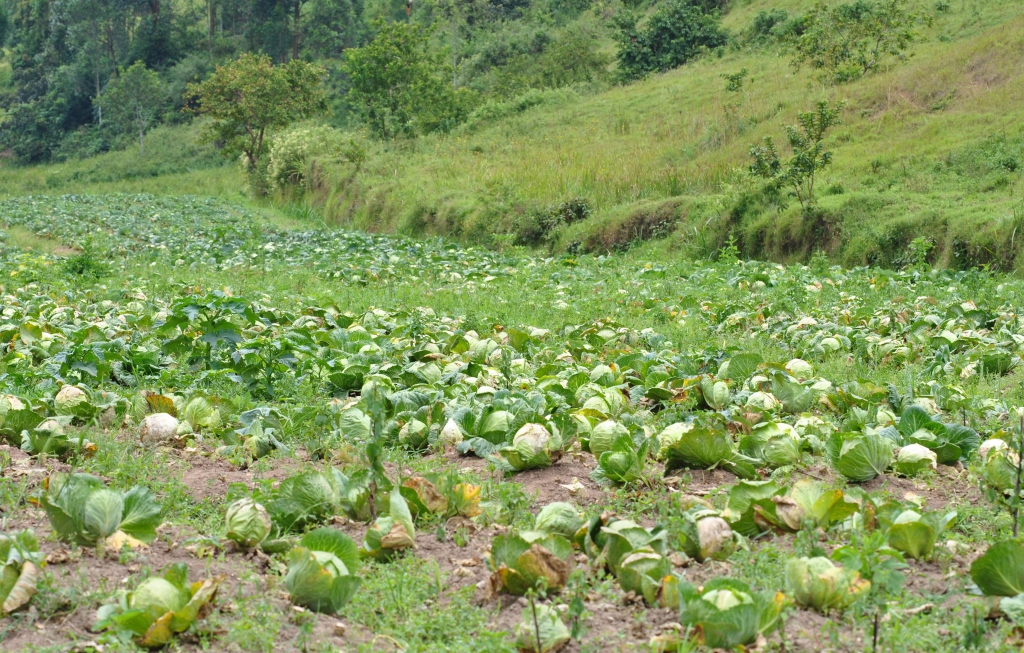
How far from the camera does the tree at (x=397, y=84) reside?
32438 millimetres

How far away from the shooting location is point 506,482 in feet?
11.1

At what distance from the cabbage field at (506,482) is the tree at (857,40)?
15906 mm

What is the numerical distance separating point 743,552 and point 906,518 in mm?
443

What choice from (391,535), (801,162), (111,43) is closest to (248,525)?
(391,535)

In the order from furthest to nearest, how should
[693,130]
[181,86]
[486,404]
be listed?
[181,86]
[693,130]
[486,404]

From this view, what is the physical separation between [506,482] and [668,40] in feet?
112

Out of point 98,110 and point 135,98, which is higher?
point 135,98

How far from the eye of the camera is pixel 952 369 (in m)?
4.99

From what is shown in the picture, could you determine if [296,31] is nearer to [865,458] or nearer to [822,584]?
[865,458]

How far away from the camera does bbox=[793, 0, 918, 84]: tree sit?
21125 mm

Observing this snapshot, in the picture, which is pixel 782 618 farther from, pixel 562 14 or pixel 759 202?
pixel 562 14

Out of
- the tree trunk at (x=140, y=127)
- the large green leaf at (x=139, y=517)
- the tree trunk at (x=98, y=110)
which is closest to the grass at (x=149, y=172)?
the tree trunk at (x=140, y=127)

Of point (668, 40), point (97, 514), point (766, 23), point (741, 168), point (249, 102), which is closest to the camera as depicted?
point (97, 514)

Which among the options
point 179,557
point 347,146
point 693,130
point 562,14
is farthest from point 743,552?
point 562,14
